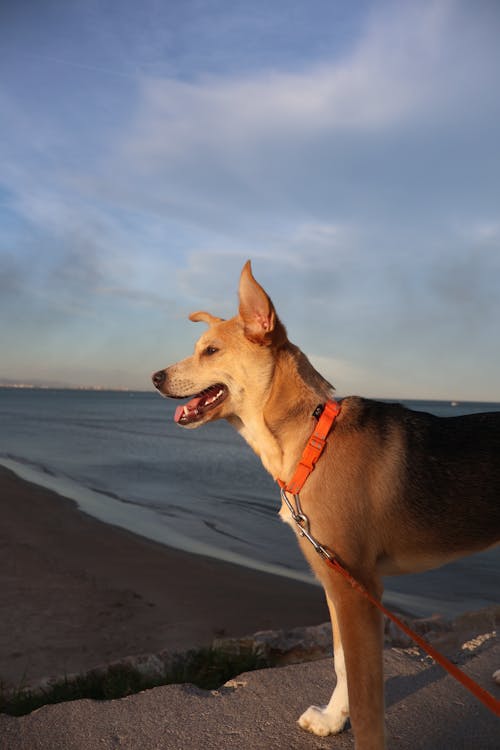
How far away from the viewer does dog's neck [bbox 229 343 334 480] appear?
3.54m

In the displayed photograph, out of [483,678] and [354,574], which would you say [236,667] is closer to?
[483,678]

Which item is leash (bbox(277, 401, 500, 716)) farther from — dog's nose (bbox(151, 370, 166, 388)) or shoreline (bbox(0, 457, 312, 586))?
shoreline (bbox(0, 457, 312, 586))

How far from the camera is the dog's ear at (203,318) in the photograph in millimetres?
4488

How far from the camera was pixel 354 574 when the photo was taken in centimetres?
317

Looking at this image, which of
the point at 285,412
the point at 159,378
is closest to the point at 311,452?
the point at 285,412

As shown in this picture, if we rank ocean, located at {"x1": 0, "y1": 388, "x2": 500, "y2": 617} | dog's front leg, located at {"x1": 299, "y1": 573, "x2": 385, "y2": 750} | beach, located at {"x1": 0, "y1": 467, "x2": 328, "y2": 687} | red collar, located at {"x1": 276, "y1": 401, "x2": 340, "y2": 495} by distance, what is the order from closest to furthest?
1. dog's front leg, located at {"x1": 299, "y1": 573, "x2": 385, "y2": 750}
2. red collar, located at {"x1": 276, "y1": 401, "x2": 340, "y2": 495}
3. beach, located at {"x1": 0, "y1": 467, "x2": 328, "y2": 687}
4. ocean, located at {"x1": 0, "y1": 388, "x2": 500, "y2": 617}

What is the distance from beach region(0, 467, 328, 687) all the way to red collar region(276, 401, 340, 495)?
10.3 feet

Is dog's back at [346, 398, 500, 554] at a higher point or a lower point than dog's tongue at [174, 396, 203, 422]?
lower

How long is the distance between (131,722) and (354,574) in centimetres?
179

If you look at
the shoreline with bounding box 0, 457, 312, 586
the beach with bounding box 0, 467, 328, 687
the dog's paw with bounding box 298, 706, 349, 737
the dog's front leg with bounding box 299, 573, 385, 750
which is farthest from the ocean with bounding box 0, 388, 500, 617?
the dog's front leg with bounding box 299, 573, 385, 750

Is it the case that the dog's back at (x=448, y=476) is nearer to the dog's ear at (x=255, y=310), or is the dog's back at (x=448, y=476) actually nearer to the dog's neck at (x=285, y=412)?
the dog's neck at (x=285, y=412)

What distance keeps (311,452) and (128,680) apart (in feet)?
9.24

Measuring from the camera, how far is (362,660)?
3.05 m

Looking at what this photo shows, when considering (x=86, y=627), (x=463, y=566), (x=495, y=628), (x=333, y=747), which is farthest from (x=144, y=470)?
(x=333, y=747)
